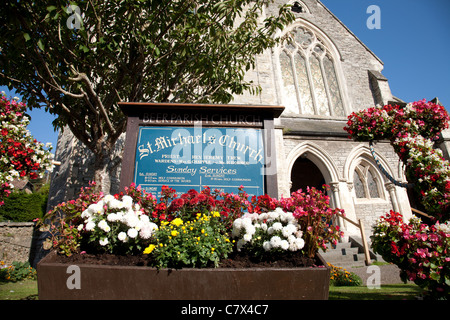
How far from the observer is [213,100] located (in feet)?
22.5

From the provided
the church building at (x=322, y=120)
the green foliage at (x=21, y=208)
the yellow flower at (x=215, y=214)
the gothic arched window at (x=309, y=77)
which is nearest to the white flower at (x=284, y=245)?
the yellow flower at (x=215, y=214)

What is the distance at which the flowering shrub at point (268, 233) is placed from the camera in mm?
2211

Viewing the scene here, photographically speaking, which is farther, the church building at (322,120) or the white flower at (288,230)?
the church building at (322,120)

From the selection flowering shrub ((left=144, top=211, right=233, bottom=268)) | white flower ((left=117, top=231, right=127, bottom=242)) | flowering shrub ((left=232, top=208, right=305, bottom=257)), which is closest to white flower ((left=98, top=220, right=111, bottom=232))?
white flower ((left=117, top=231, right=127, bottom=242))

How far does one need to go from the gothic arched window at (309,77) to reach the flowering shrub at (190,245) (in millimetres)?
11021

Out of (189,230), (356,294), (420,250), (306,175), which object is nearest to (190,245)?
(189,230)

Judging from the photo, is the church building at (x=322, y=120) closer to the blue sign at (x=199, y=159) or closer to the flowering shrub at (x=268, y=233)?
the blue sign at (x=199, y=159)

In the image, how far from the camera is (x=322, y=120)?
12172 mm

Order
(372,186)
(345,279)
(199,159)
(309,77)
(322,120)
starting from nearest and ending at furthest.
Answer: (199,159) → (345,279) → (372,186) → (322,120) → (309,77)

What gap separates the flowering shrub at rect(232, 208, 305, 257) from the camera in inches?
87.0

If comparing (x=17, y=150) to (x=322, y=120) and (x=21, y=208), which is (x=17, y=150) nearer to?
(x=322, y=120)

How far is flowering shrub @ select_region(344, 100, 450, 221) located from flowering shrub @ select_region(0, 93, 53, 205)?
241 inches

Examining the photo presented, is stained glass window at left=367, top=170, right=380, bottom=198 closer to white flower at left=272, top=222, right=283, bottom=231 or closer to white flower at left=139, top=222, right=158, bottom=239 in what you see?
white flower at left=272, top=222, right=283, bottom=231

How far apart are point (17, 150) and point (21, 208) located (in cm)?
1190
